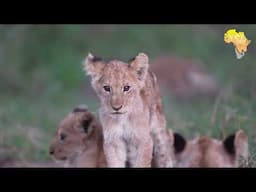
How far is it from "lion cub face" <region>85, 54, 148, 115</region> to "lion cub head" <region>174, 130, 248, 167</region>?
2.35 feet

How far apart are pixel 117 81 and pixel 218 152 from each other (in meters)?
0.94

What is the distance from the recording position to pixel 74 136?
28.2 ft

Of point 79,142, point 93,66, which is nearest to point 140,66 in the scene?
point 93,66

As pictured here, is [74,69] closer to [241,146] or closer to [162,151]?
[162,151]

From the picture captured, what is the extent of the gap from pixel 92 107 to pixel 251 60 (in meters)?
1.85

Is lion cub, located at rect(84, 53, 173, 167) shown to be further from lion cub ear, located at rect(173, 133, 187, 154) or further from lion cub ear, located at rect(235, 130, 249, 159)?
lion cub ear, located at rect(235, 130, 249, 159)

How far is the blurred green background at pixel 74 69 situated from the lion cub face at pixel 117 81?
224 centimetres

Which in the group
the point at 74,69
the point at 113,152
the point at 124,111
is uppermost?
the point at 74,69

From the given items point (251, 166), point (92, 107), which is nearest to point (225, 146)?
point (251, 166)

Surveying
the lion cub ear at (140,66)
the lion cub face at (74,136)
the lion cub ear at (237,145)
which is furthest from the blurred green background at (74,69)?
the lion cub ear at (140,66)

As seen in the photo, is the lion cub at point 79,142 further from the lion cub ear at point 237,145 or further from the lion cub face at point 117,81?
the lion cub ear at point 237,145

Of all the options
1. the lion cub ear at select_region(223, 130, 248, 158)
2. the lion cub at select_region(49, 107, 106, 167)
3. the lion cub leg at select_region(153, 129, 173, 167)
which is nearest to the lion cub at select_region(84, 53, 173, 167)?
the lion cub leg at select_region(153, 129, 173, 167)

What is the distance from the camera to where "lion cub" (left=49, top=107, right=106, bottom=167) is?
27.8 ft
